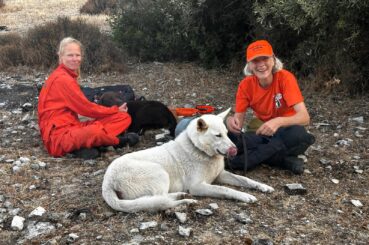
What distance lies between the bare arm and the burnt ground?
597 mm

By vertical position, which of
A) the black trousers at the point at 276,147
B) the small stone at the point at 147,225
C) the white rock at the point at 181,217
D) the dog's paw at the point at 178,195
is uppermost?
the black trousers at the point at 276,147

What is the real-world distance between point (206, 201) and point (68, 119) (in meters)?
2.49

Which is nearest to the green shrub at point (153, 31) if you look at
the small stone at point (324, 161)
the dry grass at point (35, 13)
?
the dry grass at point (35, 13)

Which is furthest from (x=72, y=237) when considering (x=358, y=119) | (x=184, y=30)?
(x=184, y=30)

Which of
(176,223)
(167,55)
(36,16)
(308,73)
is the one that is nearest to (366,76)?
(308,73)

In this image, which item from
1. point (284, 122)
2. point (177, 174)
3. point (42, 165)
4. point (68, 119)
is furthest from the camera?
point (68, 119)

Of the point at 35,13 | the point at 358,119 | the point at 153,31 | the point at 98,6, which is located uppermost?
the point at 98,6

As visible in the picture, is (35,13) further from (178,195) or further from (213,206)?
(213,206)

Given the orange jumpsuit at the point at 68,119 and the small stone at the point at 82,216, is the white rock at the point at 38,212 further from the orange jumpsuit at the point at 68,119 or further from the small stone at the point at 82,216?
the orange jumpsuit at the point at 68,119

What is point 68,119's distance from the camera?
19.5 ft

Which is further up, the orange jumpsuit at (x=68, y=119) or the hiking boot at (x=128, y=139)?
the orange jumpsuit at (x=68, y=119)

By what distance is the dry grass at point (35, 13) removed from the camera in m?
16.5

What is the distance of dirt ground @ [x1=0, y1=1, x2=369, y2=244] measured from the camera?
12.6 feet

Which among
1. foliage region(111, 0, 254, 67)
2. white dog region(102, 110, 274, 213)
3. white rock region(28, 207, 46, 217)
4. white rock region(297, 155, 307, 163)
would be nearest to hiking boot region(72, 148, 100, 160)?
white dog region(102, 110, 274, 213)
